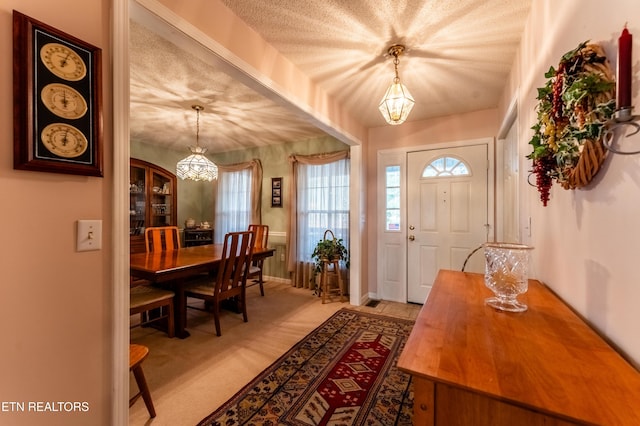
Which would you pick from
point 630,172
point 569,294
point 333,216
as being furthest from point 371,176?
point 630,172

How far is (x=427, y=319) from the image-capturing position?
0.98 metres

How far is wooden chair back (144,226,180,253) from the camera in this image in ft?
10.5

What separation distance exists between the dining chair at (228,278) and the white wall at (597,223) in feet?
7.70

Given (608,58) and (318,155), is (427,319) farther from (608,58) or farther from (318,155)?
(318,155)

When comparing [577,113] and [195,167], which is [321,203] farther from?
[577,113]

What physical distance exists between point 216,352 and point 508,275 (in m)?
2.24

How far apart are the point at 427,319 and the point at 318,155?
3486mm

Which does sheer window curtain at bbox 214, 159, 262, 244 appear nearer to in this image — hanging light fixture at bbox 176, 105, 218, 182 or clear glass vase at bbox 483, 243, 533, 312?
hanging light fixture at bbox 176, 105, 218, 182

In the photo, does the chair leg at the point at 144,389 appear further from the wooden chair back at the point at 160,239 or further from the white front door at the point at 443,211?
the white front door at the point at 443,211

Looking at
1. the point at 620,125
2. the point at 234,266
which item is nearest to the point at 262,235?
the point at 234,266

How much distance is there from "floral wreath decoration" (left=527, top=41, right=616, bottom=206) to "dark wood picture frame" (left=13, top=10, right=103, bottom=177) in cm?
161

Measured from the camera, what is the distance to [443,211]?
3.29 meters

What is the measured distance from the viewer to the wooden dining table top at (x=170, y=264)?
218cm

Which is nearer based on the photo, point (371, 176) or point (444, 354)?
point (444, 354)
